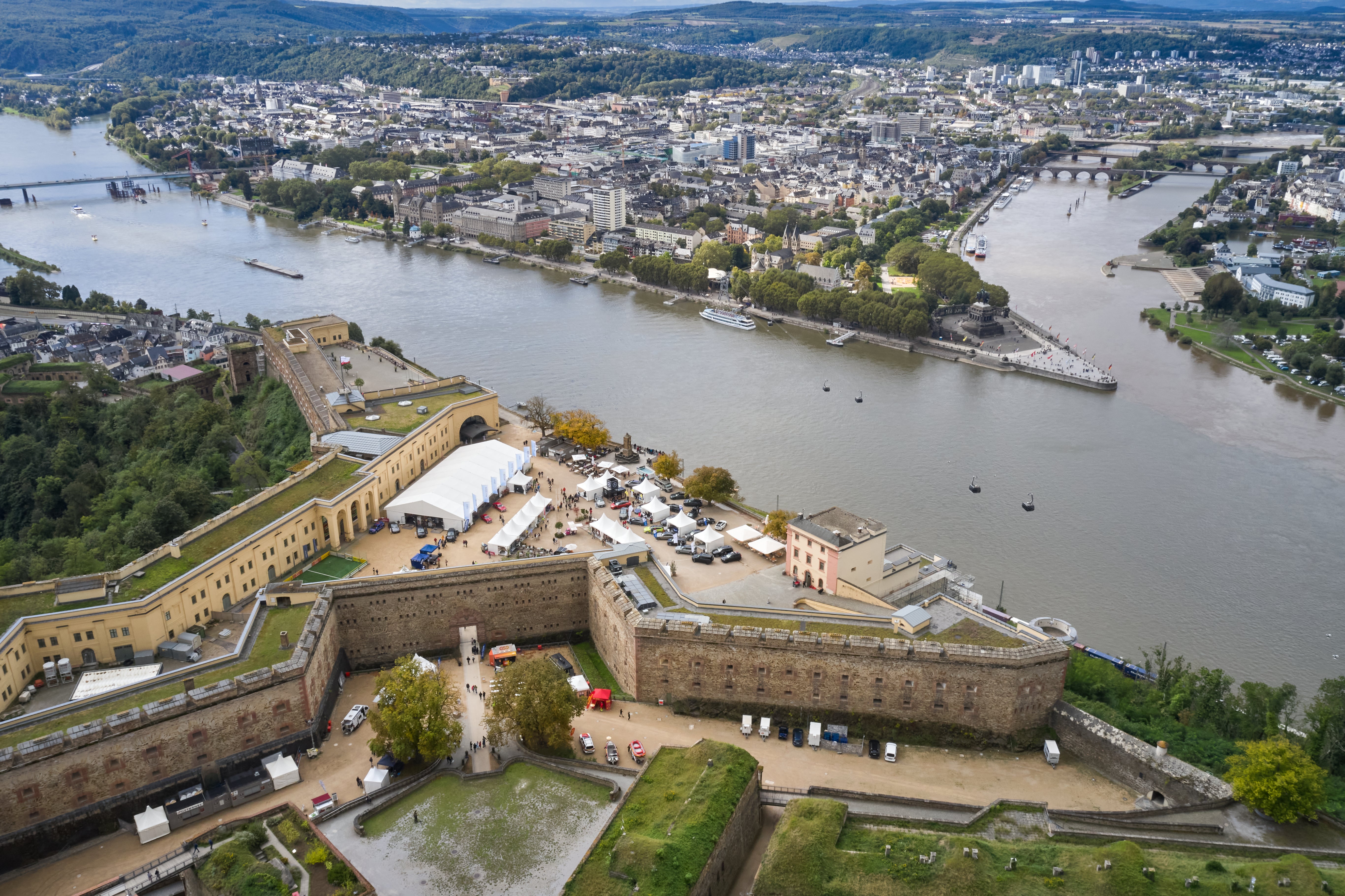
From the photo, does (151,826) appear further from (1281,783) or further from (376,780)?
(1281,783)

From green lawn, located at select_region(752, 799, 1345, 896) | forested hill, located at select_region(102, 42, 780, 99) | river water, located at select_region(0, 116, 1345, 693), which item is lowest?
river water, located at select_region(0, 116, 1345, 693)

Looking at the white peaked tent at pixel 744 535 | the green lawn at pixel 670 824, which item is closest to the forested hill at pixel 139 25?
the white peaked tent at pixel 744 535

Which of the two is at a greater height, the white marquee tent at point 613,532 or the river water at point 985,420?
the white marquee tent at point 613,532

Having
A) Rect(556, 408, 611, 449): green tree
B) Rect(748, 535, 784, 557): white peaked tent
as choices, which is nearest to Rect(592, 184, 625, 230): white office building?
Rect(556, 408, 611, 449): green tree

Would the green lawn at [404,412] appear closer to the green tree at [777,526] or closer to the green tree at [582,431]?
the green tree at [582,431]

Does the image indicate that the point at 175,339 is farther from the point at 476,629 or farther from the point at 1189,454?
the point at 1189,454

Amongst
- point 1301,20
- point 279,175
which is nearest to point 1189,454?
point 279,175

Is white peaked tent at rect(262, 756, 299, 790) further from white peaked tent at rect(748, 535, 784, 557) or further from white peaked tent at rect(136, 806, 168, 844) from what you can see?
white peaked tent at rect(748, 535, 784, 557)
